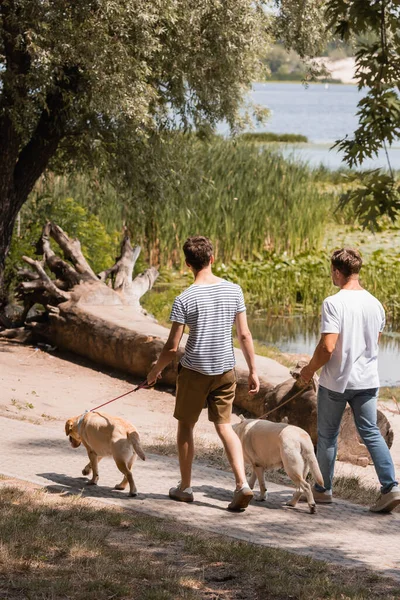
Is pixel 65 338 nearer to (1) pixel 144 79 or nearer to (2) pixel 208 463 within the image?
(1) pixel 144 79

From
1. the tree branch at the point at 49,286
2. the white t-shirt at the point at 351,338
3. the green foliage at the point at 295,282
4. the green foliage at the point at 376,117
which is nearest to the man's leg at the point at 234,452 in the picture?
the white t-shirt at the point at 351,338

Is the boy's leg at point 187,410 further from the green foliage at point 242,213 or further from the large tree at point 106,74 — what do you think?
the green foliage at point 242,213

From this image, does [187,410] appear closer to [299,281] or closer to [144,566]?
[144,566]

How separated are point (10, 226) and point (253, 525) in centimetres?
871

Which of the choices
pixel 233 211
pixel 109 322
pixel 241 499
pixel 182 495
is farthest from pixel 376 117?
pixel 233 211

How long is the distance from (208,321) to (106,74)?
258 inches

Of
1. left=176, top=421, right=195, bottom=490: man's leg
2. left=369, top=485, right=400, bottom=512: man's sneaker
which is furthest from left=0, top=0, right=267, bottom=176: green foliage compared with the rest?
left=369, top=485, right=400, bottom=512: man's sneaker

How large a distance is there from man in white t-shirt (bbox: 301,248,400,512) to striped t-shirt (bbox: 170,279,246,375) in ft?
2.13

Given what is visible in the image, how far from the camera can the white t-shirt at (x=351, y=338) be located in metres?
6.22

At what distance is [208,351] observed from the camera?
5961mm

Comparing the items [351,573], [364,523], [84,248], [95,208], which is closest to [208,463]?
[364,523]

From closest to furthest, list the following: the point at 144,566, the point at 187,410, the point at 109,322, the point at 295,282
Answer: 1. the point at 144,566
2. the point at 187,410
3. the point at 109,322
4. the point at 295,282

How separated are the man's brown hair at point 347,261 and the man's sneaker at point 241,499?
156 centimetres

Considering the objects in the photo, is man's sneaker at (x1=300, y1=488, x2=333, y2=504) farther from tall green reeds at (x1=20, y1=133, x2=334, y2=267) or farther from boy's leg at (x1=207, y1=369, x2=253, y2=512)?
tall green reeds at (x1=20, y1=133, x2=334, y2=267)
